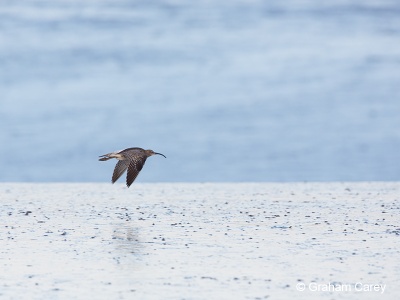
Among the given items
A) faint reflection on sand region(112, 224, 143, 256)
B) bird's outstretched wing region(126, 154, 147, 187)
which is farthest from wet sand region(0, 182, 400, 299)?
bird's outstretched wing region(126, 154, 147, 187)

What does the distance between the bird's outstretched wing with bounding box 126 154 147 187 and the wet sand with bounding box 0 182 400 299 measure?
5.75ft

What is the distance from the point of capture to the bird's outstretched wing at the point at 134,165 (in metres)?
28.1

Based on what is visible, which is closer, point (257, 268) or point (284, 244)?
point (257, 268)

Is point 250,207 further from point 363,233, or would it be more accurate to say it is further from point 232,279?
point 232,279

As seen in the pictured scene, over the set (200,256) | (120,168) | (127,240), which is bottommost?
(200,256)

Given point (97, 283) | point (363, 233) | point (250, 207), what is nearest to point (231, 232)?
point (363, 233)

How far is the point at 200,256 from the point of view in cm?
2436

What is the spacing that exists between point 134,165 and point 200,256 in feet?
17.5

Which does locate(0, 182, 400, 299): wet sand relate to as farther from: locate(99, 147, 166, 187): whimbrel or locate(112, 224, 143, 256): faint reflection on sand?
locate(99, 147, 166, 187): whimbrel

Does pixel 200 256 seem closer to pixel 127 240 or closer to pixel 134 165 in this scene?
pixel 127 240

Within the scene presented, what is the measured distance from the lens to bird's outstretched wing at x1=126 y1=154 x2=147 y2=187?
28.1 meters

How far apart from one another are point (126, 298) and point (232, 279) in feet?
10.0

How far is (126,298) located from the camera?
60.1 feet

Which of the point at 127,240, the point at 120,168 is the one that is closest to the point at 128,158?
the point at 120,168
